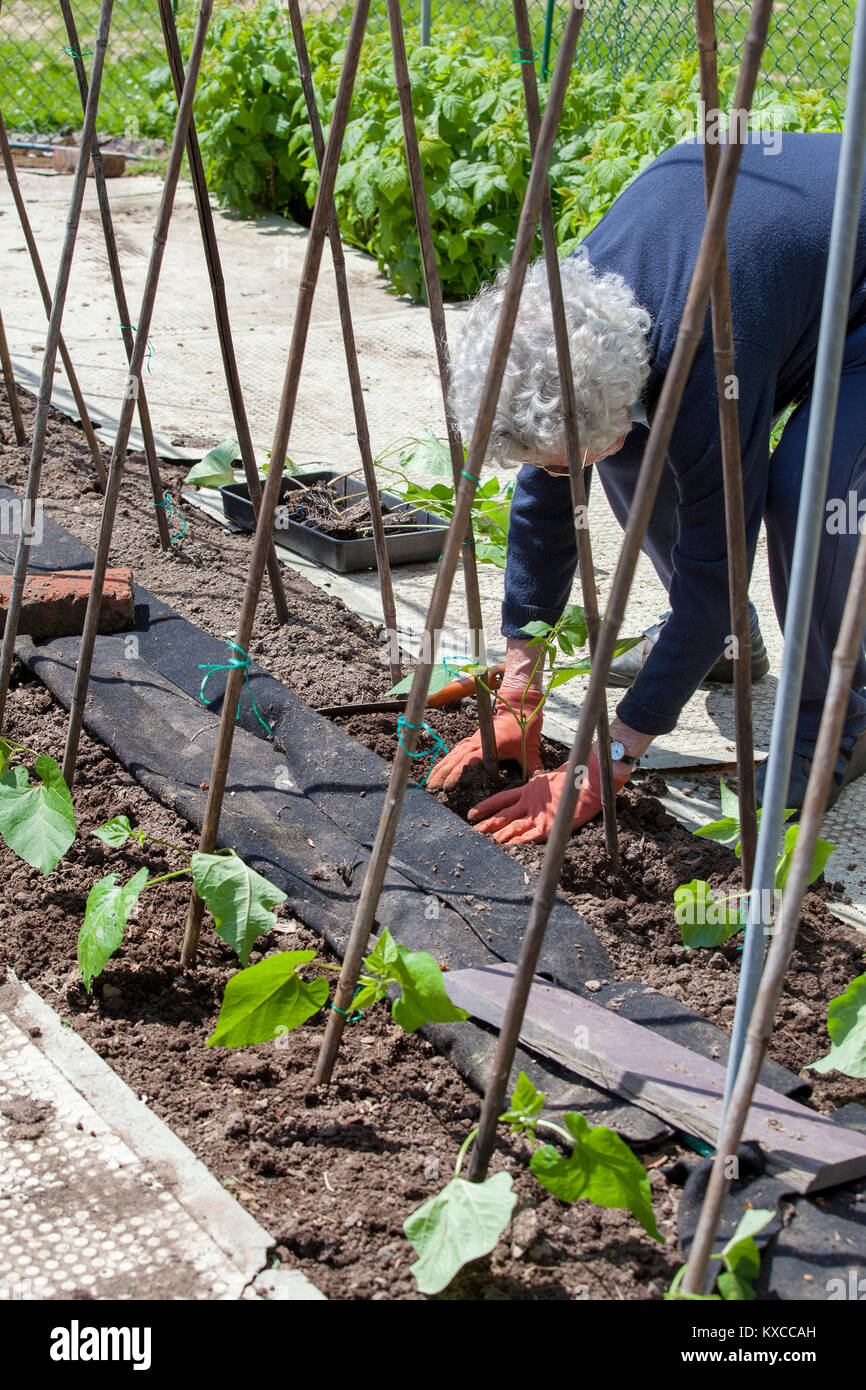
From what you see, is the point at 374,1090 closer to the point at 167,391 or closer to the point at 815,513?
the point at 815,513

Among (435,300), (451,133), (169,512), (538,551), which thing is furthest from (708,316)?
(451,133)

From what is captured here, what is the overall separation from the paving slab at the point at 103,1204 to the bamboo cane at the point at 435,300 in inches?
38.7

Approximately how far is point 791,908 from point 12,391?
357 centimetres

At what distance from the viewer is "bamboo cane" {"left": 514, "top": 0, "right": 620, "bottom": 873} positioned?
1737 millimetres

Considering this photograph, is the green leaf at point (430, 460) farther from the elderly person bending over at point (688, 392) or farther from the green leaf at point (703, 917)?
the green leaf at point (703, 917)

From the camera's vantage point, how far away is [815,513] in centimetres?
122

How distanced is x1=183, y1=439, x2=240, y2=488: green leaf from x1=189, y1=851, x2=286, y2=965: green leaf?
1938 mm

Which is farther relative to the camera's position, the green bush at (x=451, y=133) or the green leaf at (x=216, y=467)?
the green bush at (x=451, y=133)

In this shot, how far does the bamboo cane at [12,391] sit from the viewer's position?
156 inches

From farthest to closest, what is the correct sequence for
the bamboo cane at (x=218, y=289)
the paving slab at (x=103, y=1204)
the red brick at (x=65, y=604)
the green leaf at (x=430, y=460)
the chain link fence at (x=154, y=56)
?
the chain link fence at (x=154, y=56), the green leaf at (x=430, y=460), the red brick at (x=65, y=604), the bamboo cane at (x=218, y=289), the paving slab at (x=103, y=1204)

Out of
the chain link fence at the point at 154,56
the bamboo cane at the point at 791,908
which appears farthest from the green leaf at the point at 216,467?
the chain link fence at the point at 154,56

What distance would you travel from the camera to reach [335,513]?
3.64 metres

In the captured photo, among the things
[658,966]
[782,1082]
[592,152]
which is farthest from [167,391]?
[782,1082]

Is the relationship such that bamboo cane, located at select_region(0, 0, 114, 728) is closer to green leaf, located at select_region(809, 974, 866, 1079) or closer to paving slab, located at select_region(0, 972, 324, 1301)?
paving slab, located at select_region(0, 972, 324, 1301)
